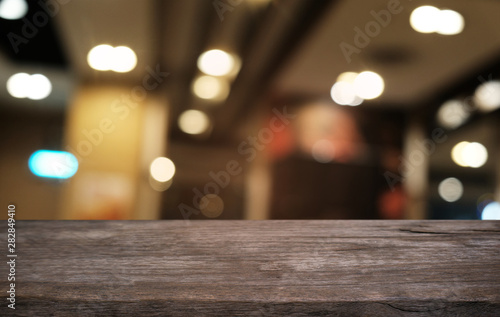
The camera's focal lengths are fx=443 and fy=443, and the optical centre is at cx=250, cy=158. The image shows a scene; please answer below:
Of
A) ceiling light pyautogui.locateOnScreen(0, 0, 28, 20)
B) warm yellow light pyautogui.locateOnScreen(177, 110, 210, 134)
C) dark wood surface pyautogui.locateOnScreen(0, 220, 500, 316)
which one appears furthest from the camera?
warm yellow light pyautogui.locateOnScreen(177, 110, 210, 134)

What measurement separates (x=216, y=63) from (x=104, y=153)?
117 cm

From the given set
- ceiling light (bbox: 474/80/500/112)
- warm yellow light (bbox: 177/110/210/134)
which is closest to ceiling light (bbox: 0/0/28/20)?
warm yellow light (bbox: 177/110/210/134)

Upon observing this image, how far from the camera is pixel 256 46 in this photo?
3.18 meters

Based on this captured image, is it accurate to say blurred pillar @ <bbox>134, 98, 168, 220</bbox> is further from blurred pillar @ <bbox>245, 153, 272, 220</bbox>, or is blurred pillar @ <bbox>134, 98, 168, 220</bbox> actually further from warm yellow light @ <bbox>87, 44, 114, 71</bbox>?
blurred pillar @ <bbox>245, 153, 272, 220</bbox>

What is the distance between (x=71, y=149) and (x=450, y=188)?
3.29m

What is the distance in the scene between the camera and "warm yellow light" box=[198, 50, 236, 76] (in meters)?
3.27

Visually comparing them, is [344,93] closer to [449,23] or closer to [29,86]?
[449,23]

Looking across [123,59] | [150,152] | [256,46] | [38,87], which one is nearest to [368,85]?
[256,46]

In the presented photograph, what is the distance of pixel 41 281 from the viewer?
13.4 inches

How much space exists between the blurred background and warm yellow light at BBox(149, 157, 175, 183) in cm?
2

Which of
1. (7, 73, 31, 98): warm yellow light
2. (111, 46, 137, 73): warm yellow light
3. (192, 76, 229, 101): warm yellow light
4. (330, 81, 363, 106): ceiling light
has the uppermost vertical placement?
(111, 46, 137, 73): warm yellow light

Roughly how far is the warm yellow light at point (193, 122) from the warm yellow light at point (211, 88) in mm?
235

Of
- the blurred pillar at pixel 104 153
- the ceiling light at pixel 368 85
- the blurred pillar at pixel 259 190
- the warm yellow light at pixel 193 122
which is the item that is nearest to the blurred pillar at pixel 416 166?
the ceiling light at pixel 368 85

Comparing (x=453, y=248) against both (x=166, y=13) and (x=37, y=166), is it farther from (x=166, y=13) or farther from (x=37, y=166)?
(x=37, y=166)
